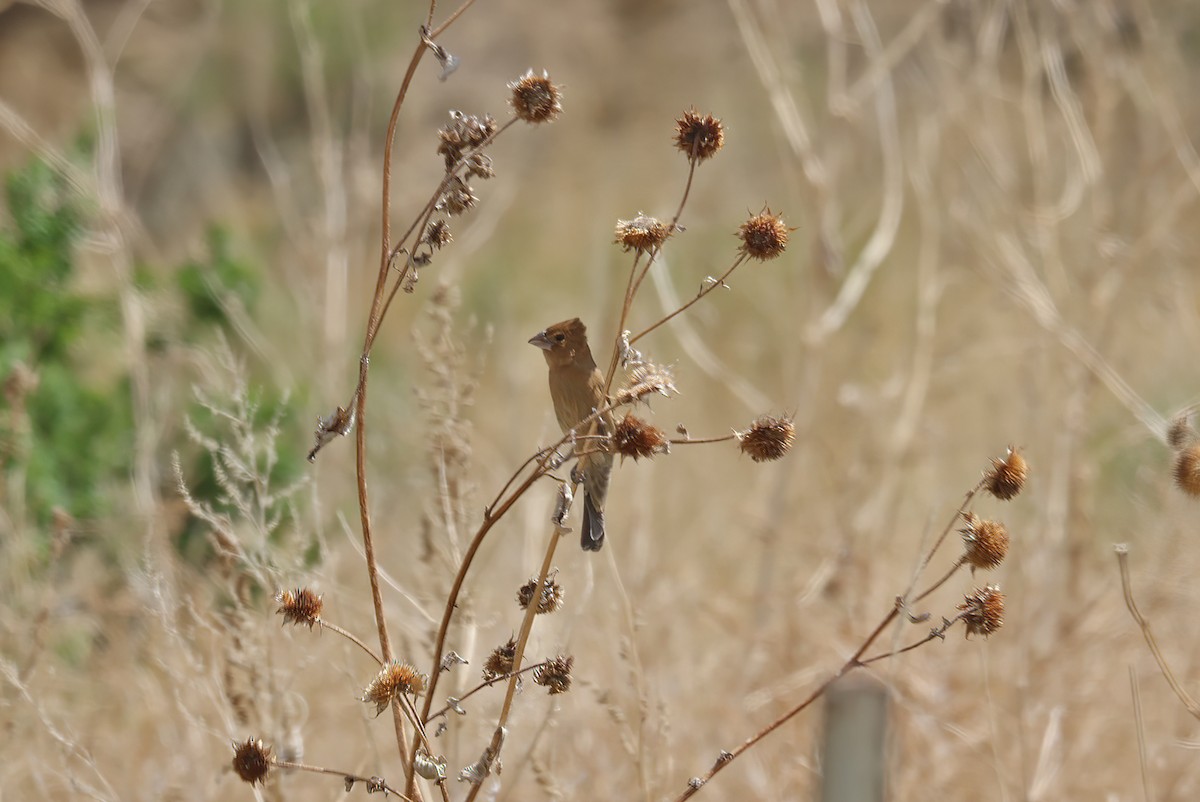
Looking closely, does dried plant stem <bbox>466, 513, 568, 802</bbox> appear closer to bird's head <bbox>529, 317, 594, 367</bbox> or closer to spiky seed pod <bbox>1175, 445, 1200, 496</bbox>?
bird's head <bbox>529, 317, 594, 367</bbox>

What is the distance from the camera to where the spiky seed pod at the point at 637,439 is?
136 cm

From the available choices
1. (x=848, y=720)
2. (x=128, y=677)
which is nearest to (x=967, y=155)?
(x=128, y=677)

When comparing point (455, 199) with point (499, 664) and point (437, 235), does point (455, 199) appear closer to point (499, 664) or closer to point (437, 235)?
point (437, 235)

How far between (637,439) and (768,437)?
0.15m

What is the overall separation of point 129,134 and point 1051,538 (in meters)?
13.7

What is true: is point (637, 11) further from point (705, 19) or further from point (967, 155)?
point (967, 155)

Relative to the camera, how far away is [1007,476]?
145cm

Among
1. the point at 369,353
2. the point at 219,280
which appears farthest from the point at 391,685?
the point at 219,280

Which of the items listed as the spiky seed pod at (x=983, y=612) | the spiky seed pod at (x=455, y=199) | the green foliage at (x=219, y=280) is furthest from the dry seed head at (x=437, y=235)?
the green foliage at (x=219, y=280)

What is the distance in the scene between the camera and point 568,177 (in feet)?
49.7

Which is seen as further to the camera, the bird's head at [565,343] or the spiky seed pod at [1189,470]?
the bird's head at [565,343]

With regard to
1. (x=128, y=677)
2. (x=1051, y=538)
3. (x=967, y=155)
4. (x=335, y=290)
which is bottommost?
(x=128, y=677)

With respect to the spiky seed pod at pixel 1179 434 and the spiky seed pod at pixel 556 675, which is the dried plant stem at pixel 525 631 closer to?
the spiky seed pod at pixel 556 675

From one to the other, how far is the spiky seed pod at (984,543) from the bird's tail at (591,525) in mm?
608
